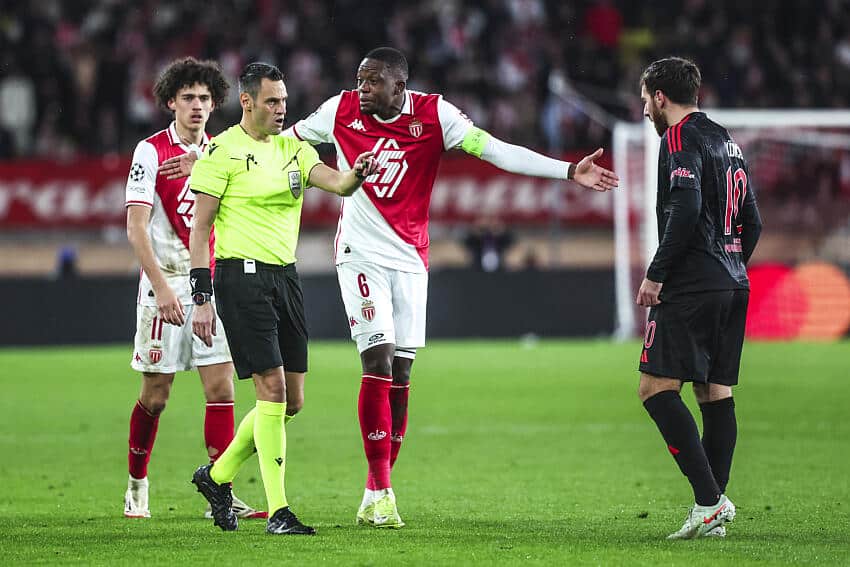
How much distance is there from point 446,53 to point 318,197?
4.09 metres

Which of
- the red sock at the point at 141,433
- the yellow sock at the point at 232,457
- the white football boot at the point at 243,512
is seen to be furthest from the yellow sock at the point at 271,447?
the red sock at the point at 141,433

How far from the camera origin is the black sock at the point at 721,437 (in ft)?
23.1

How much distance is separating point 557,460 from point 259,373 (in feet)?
12.2

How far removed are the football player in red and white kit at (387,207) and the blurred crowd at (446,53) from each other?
17.1 m

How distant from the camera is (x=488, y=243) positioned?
81.1 feet

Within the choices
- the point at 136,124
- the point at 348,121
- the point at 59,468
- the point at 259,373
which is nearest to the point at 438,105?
the point at 348,121

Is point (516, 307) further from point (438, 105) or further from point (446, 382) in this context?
point (438, 105)

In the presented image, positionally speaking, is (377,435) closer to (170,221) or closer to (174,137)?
(170,221)

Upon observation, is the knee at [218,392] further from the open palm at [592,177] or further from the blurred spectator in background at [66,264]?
the blurred spectator in background at [66,264]

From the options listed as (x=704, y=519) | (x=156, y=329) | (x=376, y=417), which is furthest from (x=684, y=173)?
(x=156, y=329)

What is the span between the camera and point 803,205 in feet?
78.0

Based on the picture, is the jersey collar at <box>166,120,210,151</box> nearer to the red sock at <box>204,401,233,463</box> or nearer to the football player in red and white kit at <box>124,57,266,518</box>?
the football player in red and white kit at <box>124,57,266,518</box>

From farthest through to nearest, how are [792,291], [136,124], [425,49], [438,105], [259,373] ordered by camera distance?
[425,49]
[136,124]
[792,291]
[438,105]
[259,373]

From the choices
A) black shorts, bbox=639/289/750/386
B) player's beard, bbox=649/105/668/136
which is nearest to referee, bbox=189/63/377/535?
player's beard, bbox=649/105/668/136
